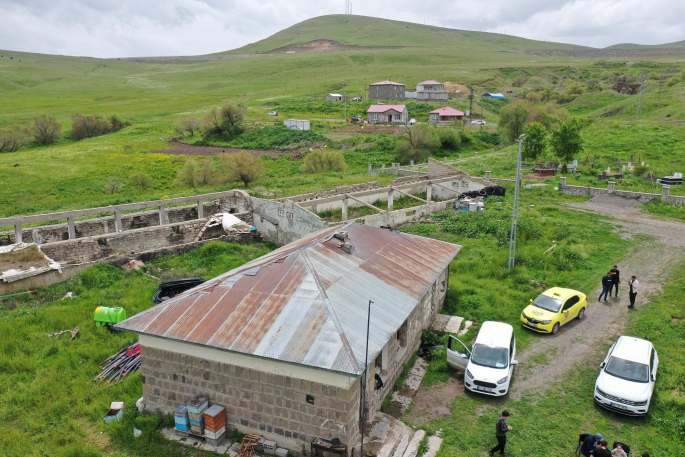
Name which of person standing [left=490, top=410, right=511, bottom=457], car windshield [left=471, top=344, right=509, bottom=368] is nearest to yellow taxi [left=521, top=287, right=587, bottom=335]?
car windshield [left=471, top=344, right=509, bottom=368]

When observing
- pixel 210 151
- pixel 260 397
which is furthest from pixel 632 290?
pixel 210 151

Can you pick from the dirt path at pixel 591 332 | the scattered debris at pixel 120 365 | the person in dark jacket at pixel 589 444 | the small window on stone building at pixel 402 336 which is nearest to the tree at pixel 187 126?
the dirt path at pixel 591 332

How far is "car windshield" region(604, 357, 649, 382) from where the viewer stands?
1324 centimetres

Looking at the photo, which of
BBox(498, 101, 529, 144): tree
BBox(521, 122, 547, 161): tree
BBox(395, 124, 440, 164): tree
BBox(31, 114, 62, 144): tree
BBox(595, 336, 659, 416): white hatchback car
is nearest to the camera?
BBox(595, 336, 659, 416): white hatchback car

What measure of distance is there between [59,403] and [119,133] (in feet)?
238

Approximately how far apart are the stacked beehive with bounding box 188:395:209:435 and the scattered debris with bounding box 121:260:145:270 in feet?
42.4

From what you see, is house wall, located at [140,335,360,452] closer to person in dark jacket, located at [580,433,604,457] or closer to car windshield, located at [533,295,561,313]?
person in dark jacket, located at [580,433,604,457]

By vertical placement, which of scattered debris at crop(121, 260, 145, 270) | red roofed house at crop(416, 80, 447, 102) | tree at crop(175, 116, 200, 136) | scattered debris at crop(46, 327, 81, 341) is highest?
red roofed house at crop(416, 80, 447, 102)

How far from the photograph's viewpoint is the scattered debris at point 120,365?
14.8 metres

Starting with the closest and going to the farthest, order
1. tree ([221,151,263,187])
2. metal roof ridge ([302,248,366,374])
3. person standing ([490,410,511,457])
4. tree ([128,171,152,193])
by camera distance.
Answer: metal roof ridge ([302,248,366,374])
person standing ([490,410,511,457])
tree ([221,151,263,187])
tree ([128,171,152,193])

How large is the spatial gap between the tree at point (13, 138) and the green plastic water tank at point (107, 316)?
65406mm

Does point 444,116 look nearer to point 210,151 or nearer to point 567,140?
point 210,151

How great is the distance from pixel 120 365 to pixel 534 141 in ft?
128

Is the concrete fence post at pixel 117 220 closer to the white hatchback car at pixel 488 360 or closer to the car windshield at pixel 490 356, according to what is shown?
the white hatchback car at pixel 488 360
